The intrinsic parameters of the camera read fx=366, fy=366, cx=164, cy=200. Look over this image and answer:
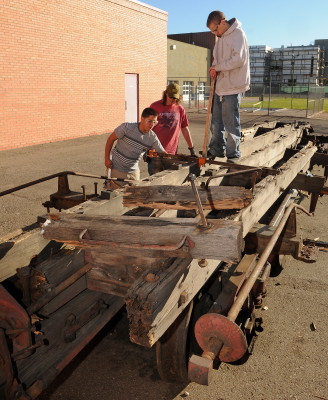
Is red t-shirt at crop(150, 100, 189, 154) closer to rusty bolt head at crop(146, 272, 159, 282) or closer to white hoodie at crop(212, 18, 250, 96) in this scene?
white hoodie at crop(212, 18, 250, 96)

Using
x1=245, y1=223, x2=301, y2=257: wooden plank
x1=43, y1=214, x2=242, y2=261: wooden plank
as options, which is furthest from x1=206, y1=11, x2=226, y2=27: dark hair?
x1=43, y1=214, x2=242, y2=261: wooden plank

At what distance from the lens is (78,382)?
3.30m

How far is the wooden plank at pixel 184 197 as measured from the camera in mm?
3340

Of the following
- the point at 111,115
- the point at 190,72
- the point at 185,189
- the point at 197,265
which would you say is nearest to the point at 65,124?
the point at 111,115

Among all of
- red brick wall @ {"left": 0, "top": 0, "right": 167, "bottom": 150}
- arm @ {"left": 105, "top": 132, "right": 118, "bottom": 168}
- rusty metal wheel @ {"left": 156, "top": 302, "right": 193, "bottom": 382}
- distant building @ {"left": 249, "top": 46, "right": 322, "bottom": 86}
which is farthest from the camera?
distant building @ {"left": 249, "top": 46, "right": 322, "bottom": 86}

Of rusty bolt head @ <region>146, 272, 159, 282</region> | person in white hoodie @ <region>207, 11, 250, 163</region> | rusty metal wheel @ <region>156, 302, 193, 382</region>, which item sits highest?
person in white hoodie @ <region>207, 11, 250, 163</region>

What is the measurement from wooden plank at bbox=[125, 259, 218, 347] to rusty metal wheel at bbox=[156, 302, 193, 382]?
A: 0.59 m

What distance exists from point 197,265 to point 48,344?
118 centimetres

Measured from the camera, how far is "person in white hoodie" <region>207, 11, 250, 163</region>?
17.2 feet

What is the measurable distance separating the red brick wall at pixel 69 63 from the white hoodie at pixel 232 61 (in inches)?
431

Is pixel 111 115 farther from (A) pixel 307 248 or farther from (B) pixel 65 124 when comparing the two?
(A) pixel 307 248

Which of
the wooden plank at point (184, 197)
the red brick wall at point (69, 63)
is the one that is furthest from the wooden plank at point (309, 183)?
the red brick wall at point (69, 63)

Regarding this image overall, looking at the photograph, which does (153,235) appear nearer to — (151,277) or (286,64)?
(151,277)

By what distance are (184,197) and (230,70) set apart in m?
2.94
